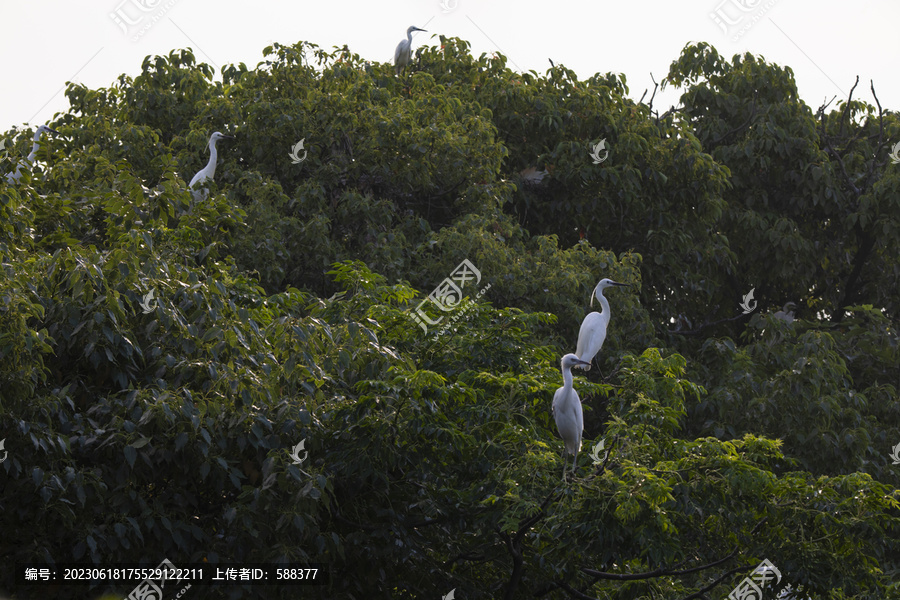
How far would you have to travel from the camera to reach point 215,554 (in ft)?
15.1

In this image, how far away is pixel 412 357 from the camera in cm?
600

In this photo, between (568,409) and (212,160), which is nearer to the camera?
(568,409)

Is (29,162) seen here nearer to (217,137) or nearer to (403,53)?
(217,137)

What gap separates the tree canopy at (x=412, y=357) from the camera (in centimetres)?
445

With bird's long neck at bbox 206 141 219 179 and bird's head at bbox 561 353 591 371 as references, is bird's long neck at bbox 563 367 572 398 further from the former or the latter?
bird's long neck at bbox 206 141 219 179

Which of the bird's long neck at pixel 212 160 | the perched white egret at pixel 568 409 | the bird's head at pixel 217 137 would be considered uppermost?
the bird's head at pixel 217 137

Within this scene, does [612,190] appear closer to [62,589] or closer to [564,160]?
[564,160]
